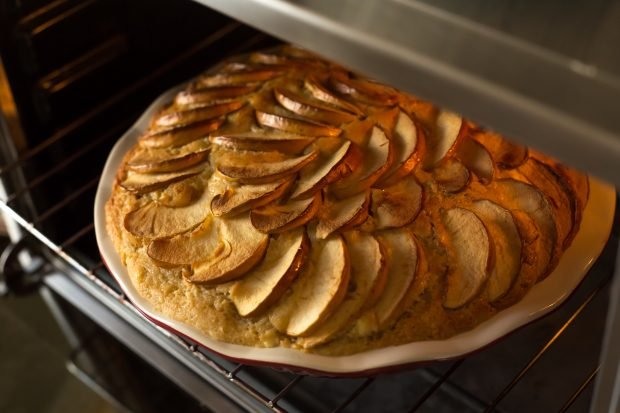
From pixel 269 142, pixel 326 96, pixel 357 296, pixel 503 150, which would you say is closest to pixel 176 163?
pixel 269 142

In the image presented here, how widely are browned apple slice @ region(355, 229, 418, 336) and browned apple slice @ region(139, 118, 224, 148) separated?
1.08ft

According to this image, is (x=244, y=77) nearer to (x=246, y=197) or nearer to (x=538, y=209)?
(x=246, y=197)

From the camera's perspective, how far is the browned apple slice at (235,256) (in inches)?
40.6

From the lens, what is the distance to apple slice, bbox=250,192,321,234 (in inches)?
41.3

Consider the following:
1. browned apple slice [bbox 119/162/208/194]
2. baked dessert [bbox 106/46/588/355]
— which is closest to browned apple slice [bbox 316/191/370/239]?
baked dessert [bbox 106/46/588/355]

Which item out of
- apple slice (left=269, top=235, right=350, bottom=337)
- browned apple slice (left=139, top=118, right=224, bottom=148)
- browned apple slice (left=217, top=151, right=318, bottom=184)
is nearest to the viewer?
apple slice (left=269, top=235, right=350, bottom=337)

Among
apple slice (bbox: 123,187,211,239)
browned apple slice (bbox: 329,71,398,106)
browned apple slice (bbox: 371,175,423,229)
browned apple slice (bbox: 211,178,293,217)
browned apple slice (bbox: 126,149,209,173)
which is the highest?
browned apple slice (bbox: 329,71,398,106)

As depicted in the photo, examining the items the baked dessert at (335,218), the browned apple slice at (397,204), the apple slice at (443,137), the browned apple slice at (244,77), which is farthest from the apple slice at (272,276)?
the browned apple slice at (244,77)

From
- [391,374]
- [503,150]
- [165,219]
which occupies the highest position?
[503,150]

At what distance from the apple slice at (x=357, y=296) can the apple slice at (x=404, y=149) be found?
13cm

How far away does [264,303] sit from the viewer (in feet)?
3.31

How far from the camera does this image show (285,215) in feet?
3.48

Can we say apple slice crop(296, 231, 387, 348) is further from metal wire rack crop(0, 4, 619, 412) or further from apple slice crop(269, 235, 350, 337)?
metal wire rack crop(0, 4, 619, 412)

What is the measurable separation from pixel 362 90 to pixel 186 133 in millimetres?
269
